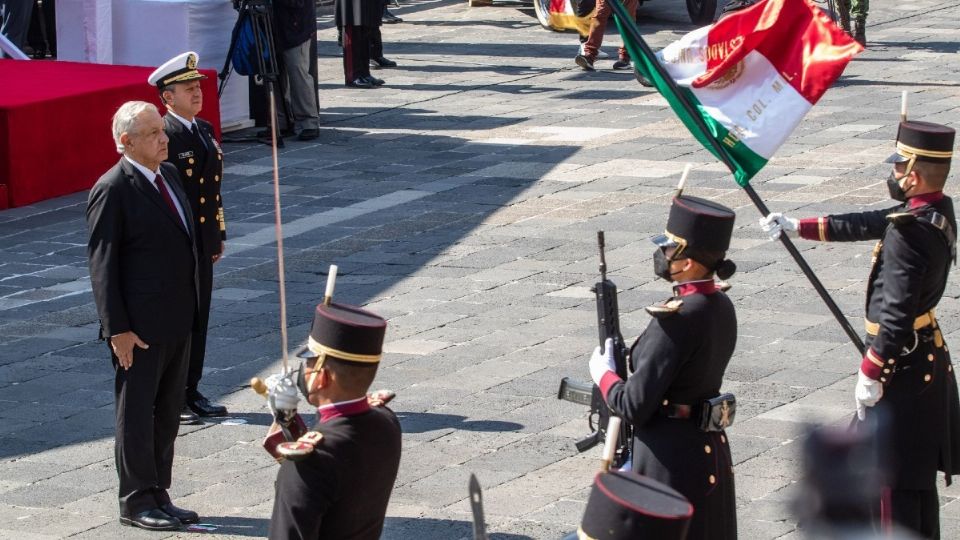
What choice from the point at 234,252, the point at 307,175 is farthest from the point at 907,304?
the point at 307,175

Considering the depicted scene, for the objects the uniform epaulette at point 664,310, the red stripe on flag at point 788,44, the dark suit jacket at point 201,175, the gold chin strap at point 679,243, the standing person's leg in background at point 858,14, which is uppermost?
the red stripe on flag at point 788,44

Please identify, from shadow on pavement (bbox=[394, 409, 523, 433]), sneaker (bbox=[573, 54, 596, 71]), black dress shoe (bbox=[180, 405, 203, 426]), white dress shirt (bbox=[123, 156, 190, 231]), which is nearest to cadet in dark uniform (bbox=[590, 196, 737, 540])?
white dress shirt (bbox=[123, 156, 190, 231])

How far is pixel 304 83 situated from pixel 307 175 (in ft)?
4.97

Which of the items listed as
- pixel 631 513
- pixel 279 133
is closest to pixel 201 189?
pixel 631 513

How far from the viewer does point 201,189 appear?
7.76m

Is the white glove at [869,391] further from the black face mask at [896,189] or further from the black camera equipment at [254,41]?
the black camera equipment at [254,41]

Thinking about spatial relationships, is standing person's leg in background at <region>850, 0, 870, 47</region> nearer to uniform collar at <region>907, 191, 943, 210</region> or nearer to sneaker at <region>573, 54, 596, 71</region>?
sneaker at <region>573, 54, 596, 71</region>

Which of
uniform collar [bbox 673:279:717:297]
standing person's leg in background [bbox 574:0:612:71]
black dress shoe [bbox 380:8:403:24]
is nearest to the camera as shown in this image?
uniform collar [bbox 673:279:717:297]

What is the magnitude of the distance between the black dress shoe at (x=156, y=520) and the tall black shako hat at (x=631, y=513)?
3.41 meters

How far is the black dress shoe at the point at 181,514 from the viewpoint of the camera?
6.42m

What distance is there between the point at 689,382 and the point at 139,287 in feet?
8.15

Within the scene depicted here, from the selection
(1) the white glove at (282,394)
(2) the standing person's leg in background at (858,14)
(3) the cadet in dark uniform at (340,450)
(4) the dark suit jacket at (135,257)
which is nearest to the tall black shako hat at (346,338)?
(3) the cadet in dark uniform at (340,450)

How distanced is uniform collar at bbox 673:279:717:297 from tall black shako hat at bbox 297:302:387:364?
1106 mm

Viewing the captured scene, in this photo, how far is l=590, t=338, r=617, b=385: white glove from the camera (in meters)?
5.13
